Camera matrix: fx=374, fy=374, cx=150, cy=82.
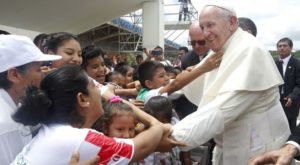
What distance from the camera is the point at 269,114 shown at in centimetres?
240

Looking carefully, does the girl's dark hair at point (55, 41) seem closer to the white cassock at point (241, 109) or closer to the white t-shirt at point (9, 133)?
the white t-shirt at point (9, 133)

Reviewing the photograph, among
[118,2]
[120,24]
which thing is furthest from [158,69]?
[120,24]

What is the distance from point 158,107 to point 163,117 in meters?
0.12

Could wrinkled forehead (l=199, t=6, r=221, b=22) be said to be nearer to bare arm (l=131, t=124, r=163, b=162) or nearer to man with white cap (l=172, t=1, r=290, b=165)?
man with white cap (l=172, t=1, r=290, b=165)

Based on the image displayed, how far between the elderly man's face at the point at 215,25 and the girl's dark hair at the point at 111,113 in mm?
708

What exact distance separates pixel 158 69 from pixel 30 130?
69.5 inches

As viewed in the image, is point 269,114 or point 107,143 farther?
point 269,114

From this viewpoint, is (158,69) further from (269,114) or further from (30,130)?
(30,130)

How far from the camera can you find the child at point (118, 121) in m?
2.49

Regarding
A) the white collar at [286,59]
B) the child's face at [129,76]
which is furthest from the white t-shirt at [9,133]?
the white collar at [286,59]

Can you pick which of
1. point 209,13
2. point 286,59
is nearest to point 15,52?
point 209,13

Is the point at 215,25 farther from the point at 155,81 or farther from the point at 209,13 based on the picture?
the point at 155,81

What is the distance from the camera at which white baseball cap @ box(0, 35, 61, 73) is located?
78.9 inches

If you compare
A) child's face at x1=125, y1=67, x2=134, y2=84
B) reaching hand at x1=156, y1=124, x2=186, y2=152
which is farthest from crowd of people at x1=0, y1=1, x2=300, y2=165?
child's face at x1=125, y1=67, x2=134, y2=84
